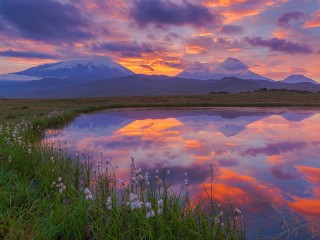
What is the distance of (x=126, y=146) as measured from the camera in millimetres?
20469

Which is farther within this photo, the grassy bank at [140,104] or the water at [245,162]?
the grassy bank at [140,104]

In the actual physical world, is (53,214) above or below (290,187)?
above

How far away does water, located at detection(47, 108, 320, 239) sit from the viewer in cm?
916

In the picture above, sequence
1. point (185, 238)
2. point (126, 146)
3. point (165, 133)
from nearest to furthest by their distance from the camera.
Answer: point (185, 238) → point (126, 146) → point (165, 133)

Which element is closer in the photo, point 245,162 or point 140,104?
point 245,162

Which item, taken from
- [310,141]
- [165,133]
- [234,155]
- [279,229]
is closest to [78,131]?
[165,133]

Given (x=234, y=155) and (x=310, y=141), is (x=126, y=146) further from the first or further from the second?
(x=310, y=141)

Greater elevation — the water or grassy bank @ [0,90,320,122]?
the water

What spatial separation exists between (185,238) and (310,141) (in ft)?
59.3

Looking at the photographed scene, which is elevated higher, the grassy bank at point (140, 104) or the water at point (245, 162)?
the water at point (245, 162)

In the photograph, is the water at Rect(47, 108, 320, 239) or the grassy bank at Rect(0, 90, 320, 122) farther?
the grassy bank at Rect(0, 90, 320, 122)

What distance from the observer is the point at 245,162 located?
15766mm

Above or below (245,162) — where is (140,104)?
below

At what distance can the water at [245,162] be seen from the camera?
30.1 feet
